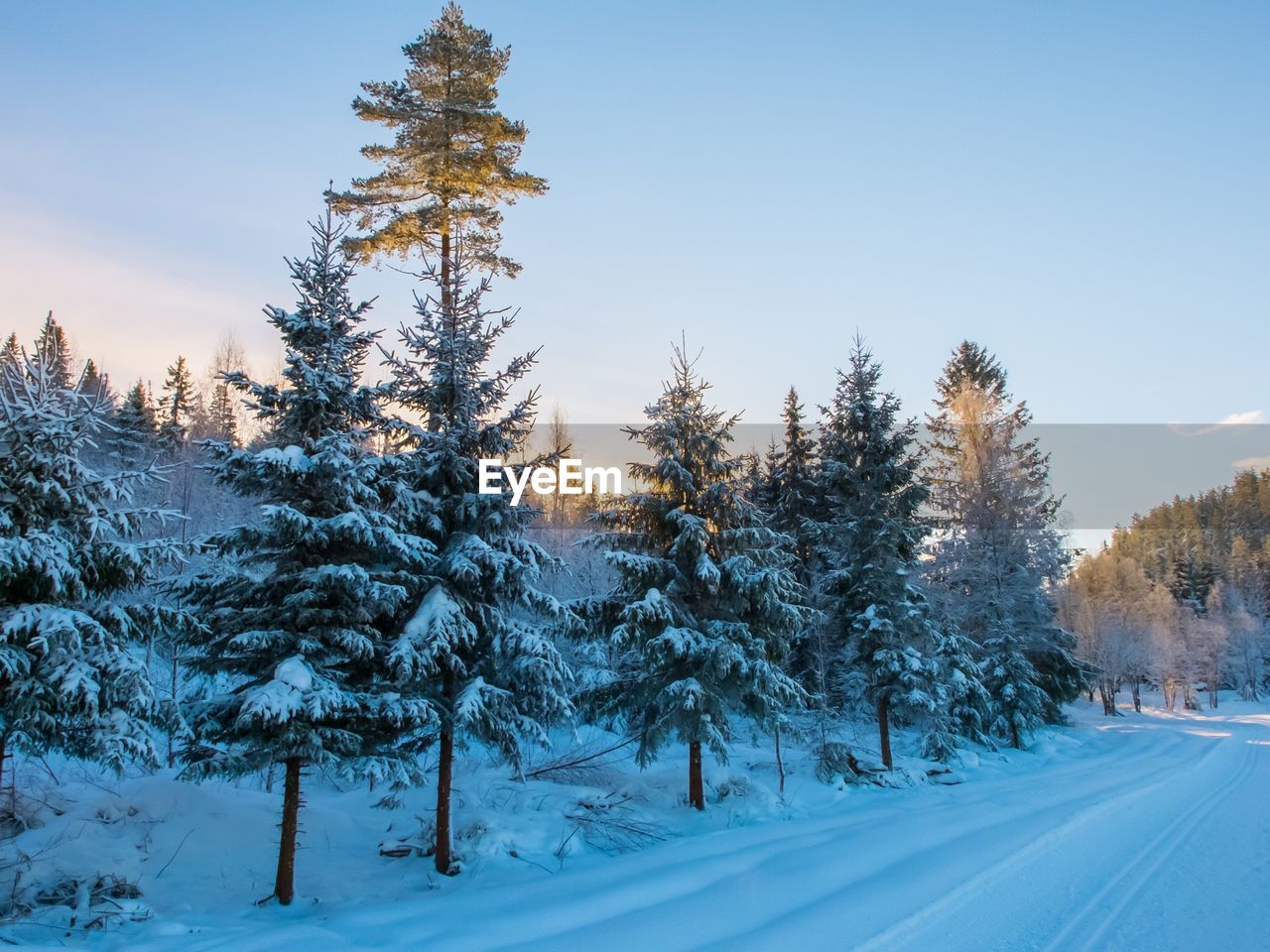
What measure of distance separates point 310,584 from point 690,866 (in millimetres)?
7465

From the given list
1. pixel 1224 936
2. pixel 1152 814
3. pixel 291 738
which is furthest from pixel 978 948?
pixel 1152 814

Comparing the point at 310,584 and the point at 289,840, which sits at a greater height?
the point at 310,584

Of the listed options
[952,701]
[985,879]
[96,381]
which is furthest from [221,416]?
[985,879]

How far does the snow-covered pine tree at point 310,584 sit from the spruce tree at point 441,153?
26.5 feet

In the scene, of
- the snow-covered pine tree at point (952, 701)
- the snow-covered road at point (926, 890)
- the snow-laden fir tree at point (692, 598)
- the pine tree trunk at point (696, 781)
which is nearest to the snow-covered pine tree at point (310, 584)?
the snow-covered road at point (926, 890)

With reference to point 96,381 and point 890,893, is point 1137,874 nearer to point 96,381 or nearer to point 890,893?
point 890,893

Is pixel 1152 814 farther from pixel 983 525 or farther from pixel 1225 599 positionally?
pixel 1225 599

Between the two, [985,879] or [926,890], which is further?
[985,879]

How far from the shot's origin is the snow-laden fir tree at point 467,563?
11.8 meters

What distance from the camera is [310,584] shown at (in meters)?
10.7

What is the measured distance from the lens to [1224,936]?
24.7 ft

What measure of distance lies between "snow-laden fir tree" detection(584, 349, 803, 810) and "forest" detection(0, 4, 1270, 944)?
0.30 ft

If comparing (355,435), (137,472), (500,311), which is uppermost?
(500,311)

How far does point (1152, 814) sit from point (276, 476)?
17741 mm
